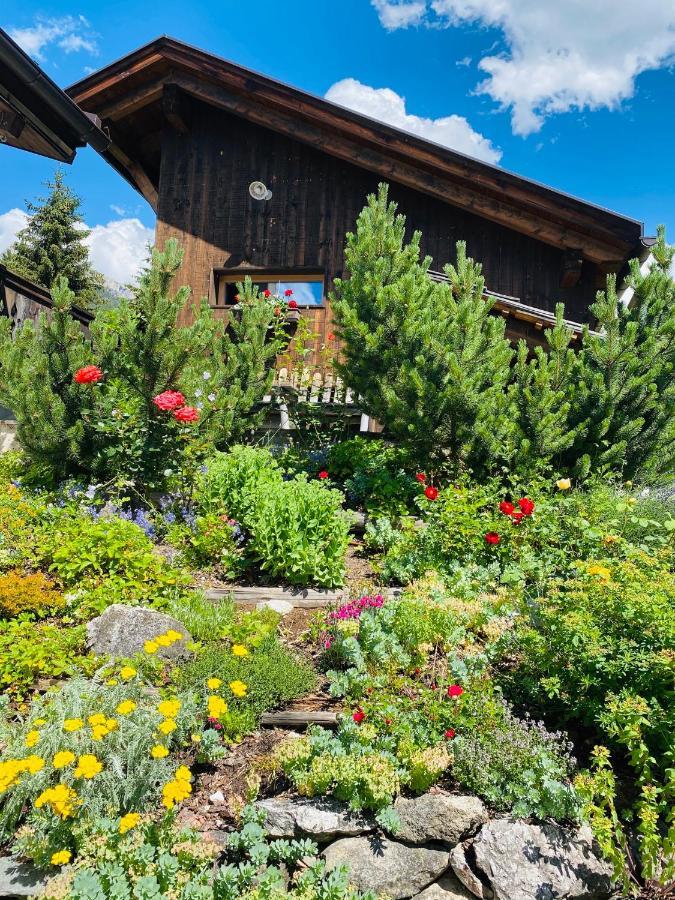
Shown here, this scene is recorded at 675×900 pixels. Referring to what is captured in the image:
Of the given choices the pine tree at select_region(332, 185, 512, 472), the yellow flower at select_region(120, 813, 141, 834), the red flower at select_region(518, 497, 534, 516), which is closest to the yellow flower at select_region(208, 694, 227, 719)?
the yellow flower at select_region(120, 813, 141, 834)

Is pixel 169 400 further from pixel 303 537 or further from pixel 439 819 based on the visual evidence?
pixel 439 819

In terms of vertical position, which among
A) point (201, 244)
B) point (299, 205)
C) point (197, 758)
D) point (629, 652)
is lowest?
point (197, 758)

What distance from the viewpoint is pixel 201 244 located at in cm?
1089

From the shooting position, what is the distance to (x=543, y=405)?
19.9 ft

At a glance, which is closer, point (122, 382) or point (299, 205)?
point (122, 382)

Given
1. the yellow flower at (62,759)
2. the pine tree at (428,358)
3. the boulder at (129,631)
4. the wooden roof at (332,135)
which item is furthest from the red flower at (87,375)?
the wooden roof at (332,135)

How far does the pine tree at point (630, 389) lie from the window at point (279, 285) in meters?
4.99

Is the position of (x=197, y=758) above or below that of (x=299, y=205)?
below

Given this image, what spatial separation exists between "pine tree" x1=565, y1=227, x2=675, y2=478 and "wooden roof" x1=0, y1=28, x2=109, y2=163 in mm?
6343

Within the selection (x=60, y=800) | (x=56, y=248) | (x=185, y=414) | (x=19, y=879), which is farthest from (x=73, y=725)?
(x=56, y=248)

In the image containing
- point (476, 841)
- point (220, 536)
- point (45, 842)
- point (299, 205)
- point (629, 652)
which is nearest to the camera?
point (45, 842)

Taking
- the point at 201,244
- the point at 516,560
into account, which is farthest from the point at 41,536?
the point at 201,244

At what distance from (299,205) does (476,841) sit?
31.9 feet

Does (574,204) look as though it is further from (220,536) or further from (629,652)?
(629,652)
